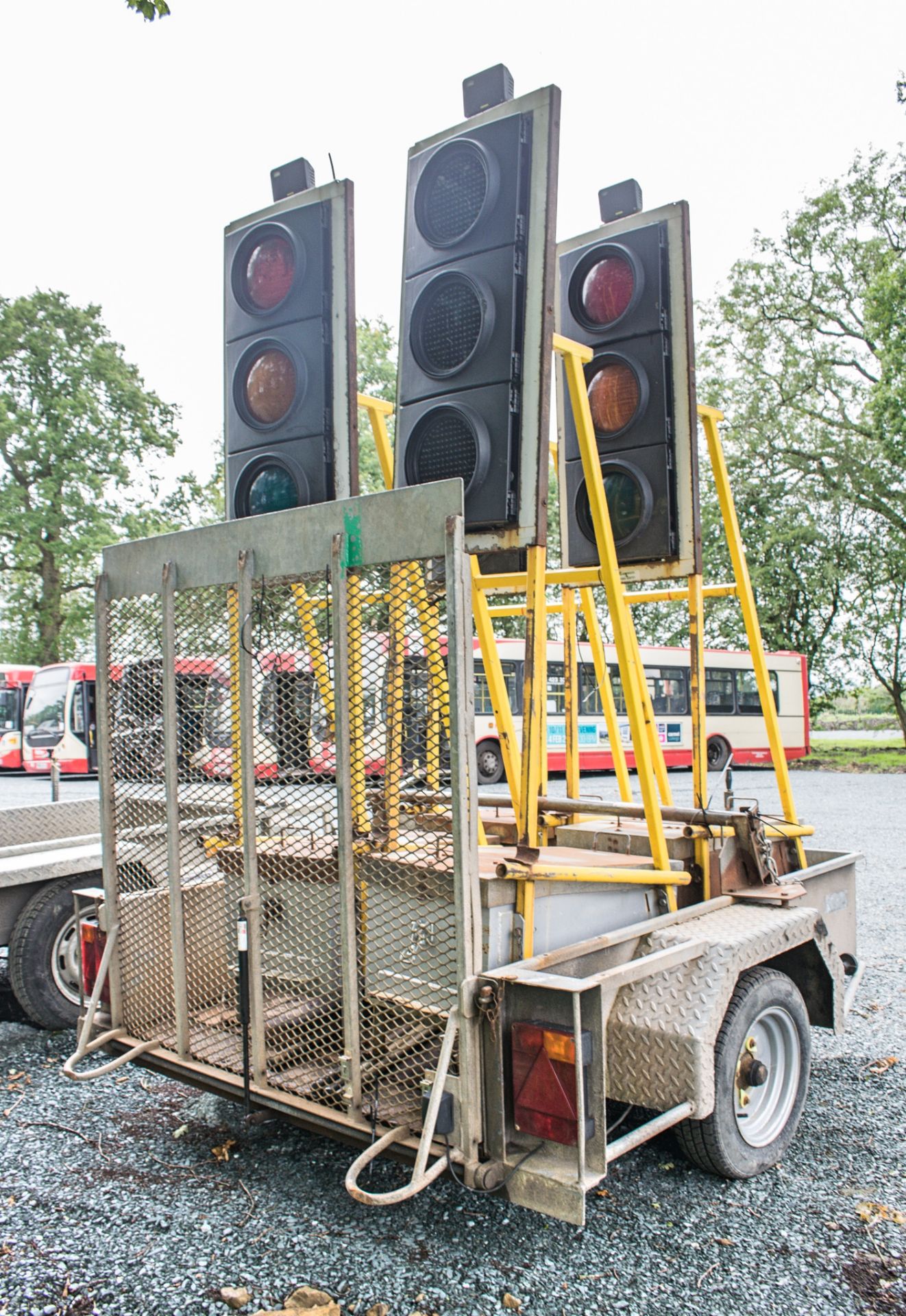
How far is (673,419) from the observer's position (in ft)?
14.8

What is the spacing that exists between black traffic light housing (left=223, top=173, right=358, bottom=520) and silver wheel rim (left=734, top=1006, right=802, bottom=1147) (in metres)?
2.58

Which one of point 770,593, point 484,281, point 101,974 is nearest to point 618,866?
point 101,974

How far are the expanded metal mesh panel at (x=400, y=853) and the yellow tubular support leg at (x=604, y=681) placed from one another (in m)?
1.39

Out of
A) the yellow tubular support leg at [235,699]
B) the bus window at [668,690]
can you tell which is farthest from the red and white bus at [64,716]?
the yellow tubular support leg at [235,699]

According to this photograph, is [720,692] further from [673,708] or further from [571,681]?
[571,681]

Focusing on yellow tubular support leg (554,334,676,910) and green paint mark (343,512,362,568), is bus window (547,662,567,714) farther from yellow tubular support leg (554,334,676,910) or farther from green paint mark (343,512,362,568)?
green paint mark (343,512,362,568)

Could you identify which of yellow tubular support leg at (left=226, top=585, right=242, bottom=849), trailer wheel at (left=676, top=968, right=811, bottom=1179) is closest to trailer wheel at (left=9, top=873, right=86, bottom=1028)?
yellow tubular support leg at (left=226, top=585, right=242, bottom=849)

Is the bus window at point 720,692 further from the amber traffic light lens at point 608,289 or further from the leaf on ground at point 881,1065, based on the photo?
the amber traffic light lens at point 608,289

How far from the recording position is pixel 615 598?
374cm

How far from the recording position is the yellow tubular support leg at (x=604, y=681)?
4.56 meters

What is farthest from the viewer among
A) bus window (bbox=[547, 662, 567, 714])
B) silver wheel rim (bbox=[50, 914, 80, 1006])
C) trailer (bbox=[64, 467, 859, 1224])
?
bus window (bbox=[547, 662, 567, 714])

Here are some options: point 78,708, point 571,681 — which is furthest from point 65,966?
point 78,708

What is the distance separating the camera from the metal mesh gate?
3.00 meters

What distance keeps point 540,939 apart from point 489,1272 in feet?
3.18
